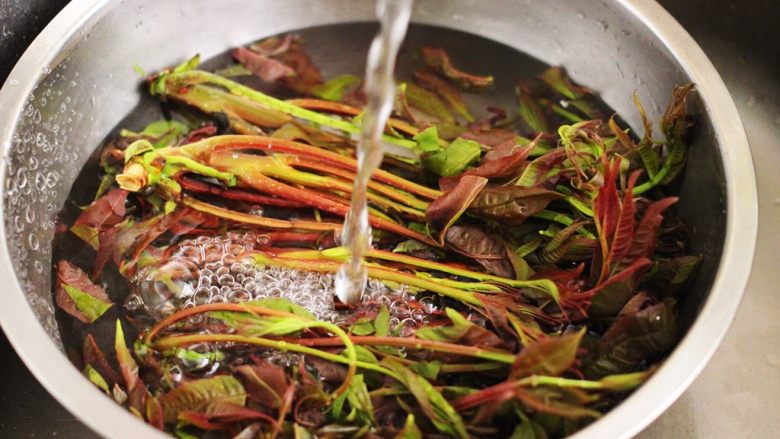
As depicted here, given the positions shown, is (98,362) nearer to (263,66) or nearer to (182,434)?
(182,434)

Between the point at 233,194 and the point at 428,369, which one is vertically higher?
the point at 233,194

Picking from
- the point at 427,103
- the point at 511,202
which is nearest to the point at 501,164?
the point at 511,202

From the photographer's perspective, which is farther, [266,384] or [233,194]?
[233,194]

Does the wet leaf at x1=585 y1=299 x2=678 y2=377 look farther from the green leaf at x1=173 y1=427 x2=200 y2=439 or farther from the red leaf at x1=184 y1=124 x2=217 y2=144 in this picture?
the red leaf at x1=184 y1=124 x2=217 y2=144

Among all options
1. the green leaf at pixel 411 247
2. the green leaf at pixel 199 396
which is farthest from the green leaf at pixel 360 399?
Result: the green leaf at pixel 411 247

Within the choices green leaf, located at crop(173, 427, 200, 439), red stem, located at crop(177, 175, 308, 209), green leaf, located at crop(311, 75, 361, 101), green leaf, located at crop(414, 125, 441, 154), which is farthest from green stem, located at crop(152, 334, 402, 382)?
green leaf, located at crop(311, 75, 361, 101)

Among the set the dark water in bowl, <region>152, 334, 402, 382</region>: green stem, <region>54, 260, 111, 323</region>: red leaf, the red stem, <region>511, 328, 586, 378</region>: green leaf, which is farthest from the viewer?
the dark water in bowl
